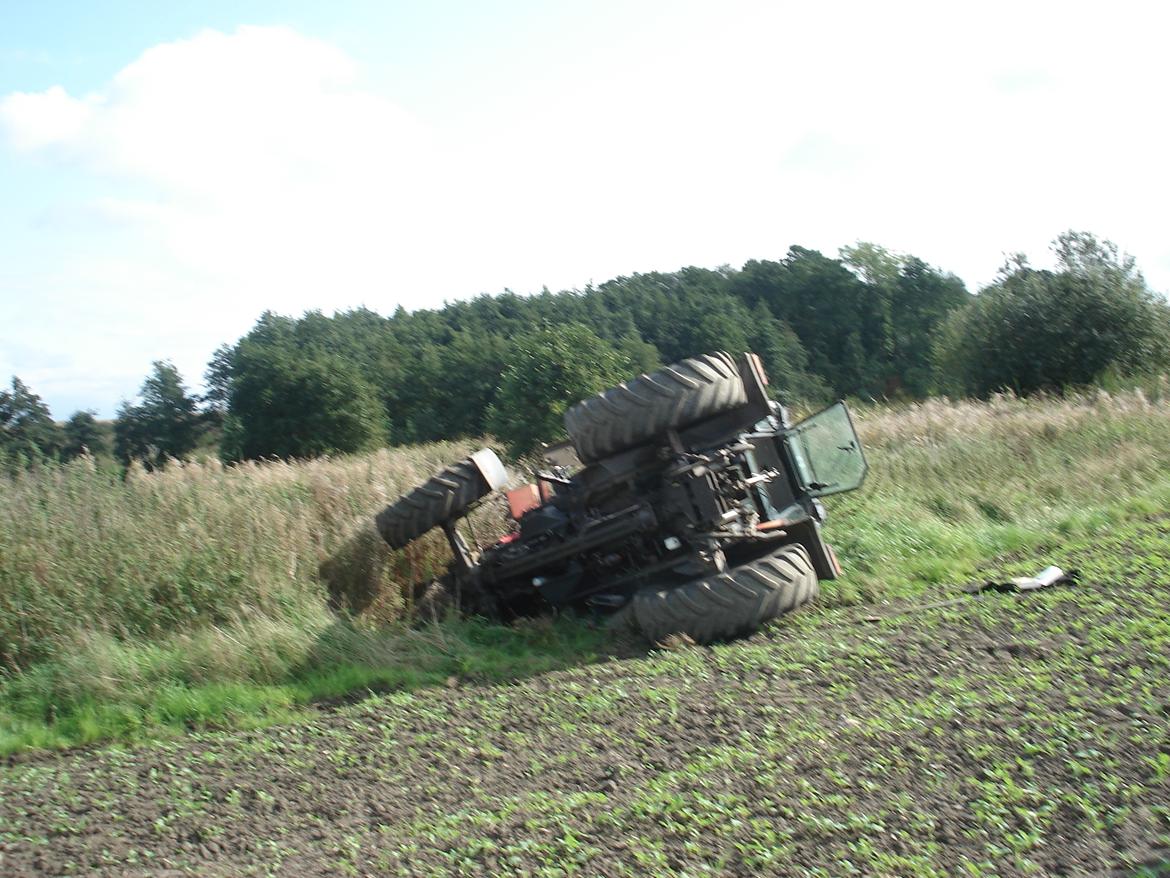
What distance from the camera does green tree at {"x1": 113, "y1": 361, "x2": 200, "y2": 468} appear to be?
41.6 m

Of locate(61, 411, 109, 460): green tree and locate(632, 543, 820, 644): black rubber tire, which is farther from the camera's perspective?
locate(61, 411, 109, 460): green tree

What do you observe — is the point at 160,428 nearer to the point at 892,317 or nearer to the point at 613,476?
the point at 892,317

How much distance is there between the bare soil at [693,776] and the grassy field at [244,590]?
0.76 meters

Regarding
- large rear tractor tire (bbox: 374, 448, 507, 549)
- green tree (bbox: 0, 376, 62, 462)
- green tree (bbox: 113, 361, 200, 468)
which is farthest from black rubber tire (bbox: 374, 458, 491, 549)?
green tree (bbox: 113, 361, 200, 468)

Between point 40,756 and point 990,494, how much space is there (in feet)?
39.8

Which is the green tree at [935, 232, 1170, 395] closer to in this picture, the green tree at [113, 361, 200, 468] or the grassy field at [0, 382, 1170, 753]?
the grassy field at [0, 382, 1170, 753]

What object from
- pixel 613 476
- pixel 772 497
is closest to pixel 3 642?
pixel 613 476

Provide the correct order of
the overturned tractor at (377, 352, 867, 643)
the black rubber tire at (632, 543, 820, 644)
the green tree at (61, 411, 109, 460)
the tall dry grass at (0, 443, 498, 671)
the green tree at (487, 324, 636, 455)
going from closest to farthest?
1. the black rubber tire at (632, 543, 820, 644)
2. the overturned tractor at (377, 352, 867, 643)
3. the tall dry grass at (0, 443, 498, 671)
4. the green tree at (487, 324, 636, 455)
5. the green tree at (61, 411, 109, 460)

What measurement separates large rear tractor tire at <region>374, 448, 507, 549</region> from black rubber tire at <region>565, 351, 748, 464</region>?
1.07 metres

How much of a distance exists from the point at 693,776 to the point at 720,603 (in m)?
2.99

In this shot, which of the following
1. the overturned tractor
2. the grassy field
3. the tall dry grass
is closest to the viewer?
the grassy field

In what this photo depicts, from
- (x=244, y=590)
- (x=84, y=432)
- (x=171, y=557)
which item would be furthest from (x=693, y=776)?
(x=84, y=432)

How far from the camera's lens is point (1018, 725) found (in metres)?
5.78

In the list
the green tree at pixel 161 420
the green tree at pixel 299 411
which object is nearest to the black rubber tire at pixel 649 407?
the green tree at pixel 299 411
